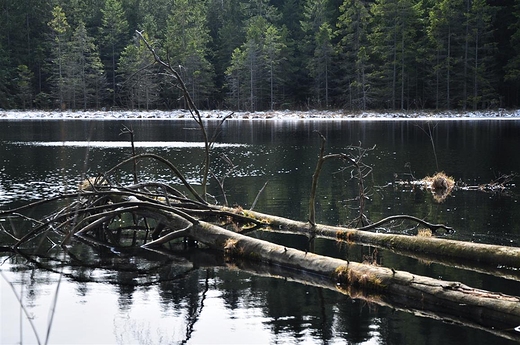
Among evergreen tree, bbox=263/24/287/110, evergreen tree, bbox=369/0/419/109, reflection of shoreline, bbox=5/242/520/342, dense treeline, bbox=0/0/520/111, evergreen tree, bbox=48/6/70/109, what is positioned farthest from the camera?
evergreen tree, bbox=48/6/70/109

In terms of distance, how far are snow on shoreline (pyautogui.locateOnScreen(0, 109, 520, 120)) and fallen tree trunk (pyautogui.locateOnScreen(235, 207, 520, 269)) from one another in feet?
182

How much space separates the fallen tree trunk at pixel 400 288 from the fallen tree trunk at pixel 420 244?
2.23 meters

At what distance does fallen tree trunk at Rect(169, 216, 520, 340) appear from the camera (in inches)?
373

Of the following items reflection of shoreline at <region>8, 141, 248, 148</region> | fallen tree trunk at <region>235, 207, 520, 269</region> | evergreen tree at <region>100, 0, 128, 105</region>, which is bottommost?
fallen tree trunk at <region>235, 207, 520, 269</region>

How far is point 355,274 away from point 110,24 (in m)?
93.3

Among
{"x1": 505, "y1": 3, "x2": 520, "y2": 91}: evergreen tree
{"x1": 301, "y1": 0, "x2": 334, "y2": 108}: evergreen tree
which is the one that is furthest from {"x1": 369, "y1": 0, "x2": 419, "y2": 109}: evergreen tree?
{"x1": 505, "y1": 3, "x2": 520, "y2": 91}: evergreen tree

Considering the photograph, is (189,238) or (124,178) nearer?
(189,238)

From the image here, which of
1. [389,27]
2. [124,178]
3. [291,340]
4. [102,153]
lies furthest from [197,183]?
[389,27]

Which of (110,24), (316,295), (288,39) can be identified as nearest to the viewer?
(316,295)

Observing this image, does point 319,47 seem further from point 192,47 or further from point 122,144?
point 122,144

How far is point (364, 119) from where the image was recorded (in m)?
74.0

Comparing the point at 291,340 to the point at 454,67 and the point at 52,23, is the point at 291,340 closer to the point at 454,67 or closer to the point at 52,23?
the point at 454,67

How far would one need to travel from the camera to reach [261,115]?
83.9 metres

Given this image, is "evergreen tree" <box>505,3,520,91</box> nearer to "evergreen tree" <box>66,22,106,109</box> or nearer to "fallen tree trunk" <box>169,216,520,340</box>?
"evergreen tree" <box>66,22,106,109</box>
